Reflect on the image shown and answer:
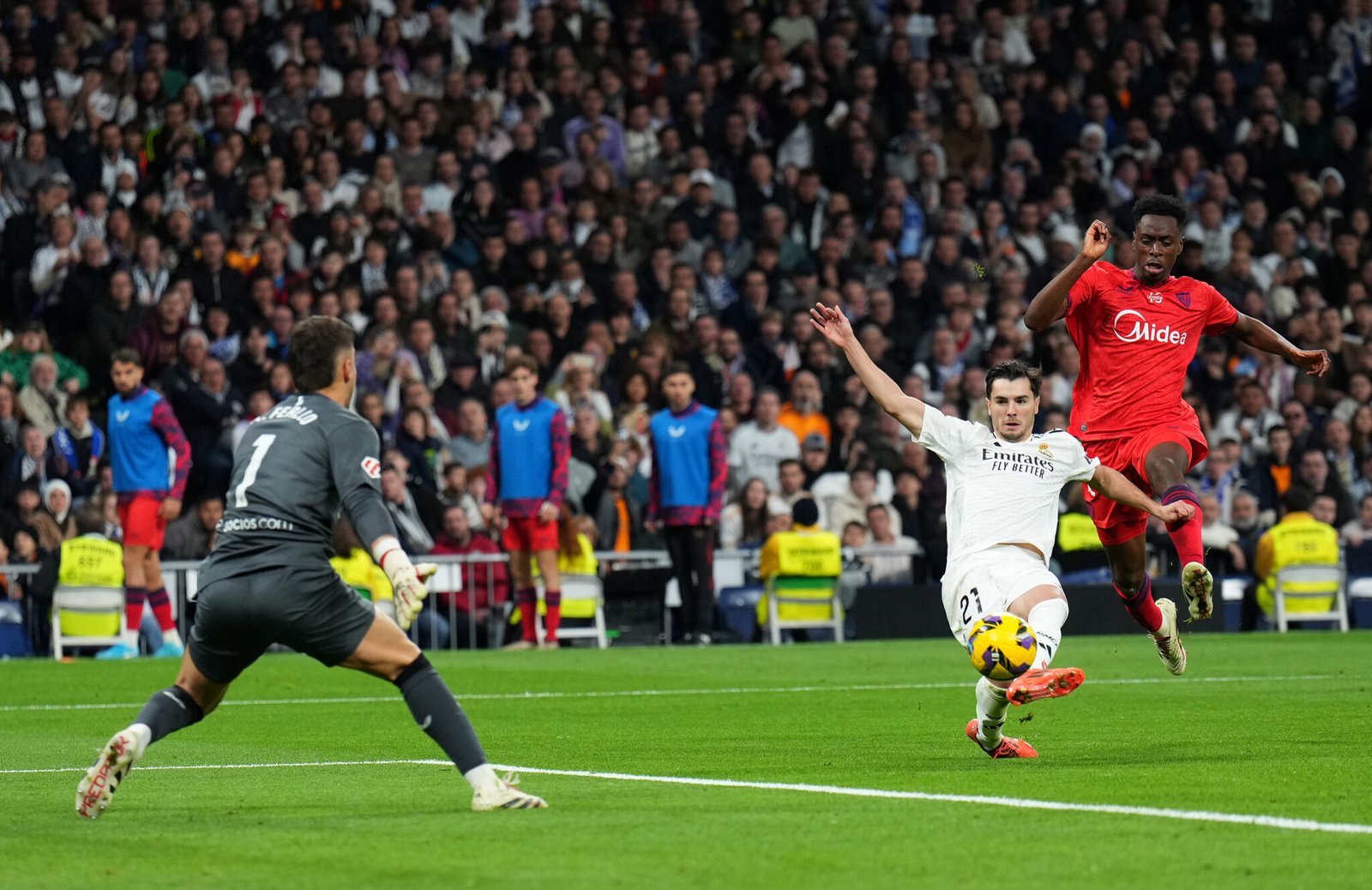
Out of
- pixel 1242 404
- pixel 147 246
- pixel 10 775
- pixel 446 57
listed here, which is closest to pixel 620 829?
pixel 10 775

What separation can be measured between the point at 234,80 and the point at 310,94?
0.86 meters

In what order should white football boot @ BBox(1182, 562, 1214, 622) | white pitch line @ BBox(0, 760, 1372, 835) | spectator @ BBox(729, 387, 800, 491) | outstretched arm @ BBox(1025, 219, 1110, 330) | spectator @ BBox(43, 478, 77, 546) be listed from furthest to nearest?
1. spectator @ BBox(729, 387, 800, 491)
2. spectator @ BBox(43, 478, 77, 546)
3. white football boot @ BBox(1182, 562, 1214, 622)
4. outstretched arm @ BBox(1025, 219, 1110, 330)
5. white pitch line @ BBox(0, 760, 1372, 835)

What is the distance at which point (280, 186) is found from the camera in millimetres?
22500

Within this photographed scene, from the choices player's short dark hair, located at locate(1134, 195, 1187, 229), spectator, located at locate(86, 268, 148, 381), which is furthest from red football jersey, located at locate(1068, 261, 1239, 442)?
spectator, located at locate(86, 268, 148, 381)

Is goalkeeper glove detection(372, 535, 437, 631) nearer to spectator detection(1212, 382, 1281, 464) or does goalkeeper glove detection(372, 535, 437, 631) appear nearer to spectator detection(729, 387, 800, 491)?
spectator detection(729, 387, 800, 491)

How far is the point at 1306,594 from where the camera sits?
2086cm

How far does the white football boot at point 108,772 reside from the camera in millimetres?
6801

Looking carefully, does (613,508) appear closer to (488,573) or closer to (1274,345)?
(488,573)

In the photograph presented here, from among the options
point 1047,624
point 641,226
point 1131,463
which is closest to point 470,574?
point 641,226

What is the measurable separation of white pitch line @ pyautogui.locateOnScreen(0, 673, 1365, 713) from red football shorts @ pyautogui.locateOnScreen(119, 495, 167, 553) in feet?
17.3

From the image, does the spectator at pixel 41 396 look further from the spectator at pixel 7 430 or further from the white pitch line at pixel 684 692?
the white pitch line at pixel 684 692

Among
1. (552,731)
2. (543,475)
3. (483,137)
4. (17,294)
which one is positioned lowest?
(552,731)

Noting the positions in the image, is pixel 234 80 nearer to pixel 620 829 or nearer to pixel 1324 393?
pixel 1324 393

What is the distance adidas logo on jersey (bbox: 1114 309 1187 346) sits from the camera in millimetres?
11531
